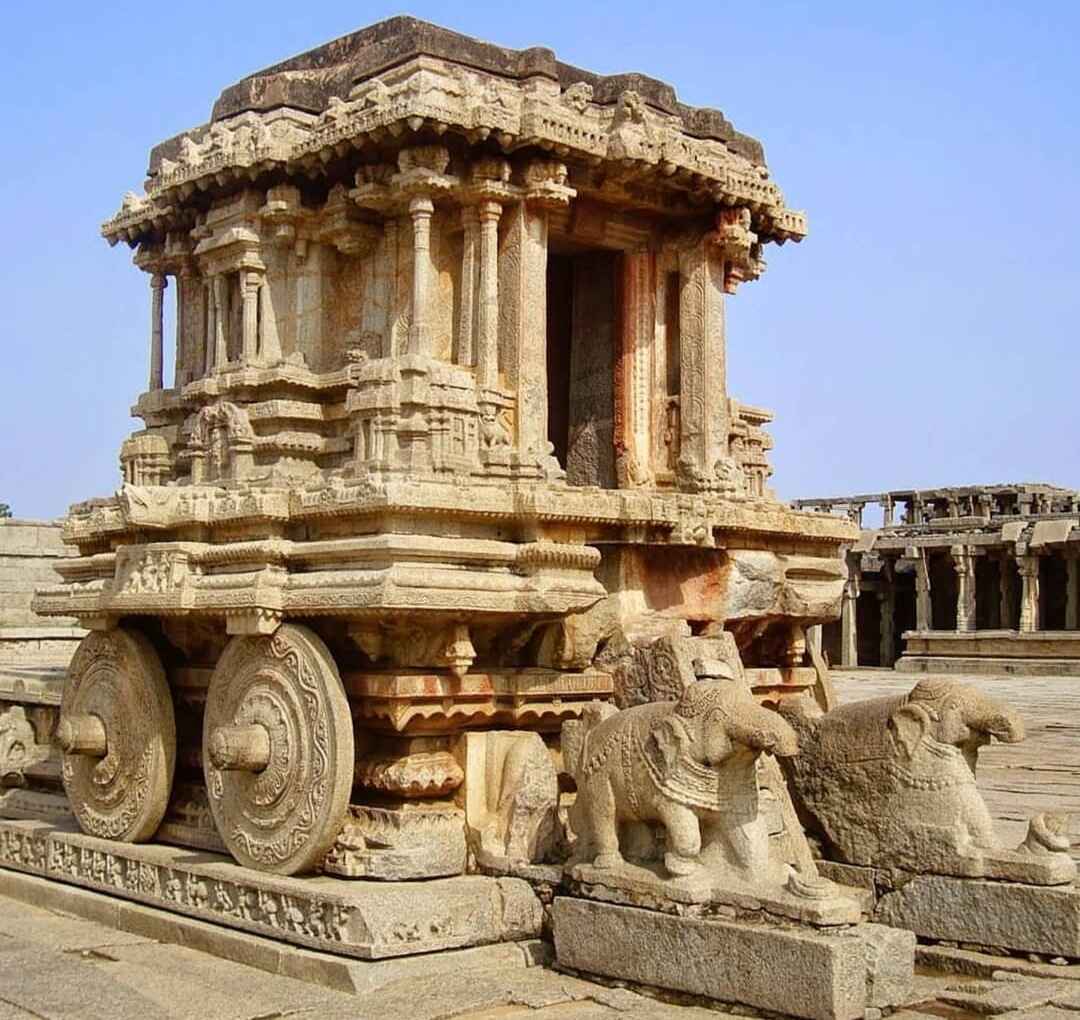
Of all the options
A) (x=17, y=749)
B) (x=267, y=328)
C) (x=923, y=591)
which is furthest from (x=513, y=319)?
(x=923, y=591)

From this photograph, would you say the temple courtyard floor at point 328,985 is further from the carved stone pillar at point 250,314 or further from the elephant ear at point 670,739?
the carved stone pillar at point 250,314

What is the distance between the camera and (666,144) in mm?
9750

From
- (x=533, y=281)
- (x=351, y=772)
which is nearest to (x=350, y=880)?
(x=351, y=772)

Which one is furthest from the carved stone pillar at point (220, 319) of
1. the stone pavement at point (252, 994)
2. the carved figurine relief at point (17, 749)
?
the stone pavement at point (252, 994)

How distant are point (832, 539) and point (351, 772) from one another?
397 cm

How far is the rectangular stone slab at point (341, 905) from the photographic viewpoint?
7.41m

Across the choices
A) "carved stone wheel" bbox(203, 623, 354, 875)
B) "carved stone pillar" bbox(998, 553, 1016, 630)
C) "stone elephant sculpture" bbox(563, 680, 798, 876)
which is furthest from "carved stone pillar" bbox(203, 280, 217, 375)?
"carved stone pillar" bbox(998, 553, 1016, 630)

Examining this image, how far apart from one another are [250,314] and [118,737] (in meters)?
2.84

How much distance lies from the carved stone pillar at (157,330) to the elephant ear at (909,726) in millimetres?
6172

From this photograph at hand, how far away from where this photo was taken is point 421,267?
936 cm

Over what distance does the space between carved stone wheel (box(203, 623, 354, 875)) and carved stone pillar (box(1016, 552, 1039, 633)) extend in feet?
116

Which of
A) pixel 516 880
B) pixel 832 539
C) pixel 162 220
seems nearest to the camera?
pixel 516 880

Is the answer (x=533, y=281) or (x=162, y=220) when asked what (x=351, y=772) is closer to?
(x=533, y=281)

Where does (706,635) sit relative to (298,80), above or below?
below
